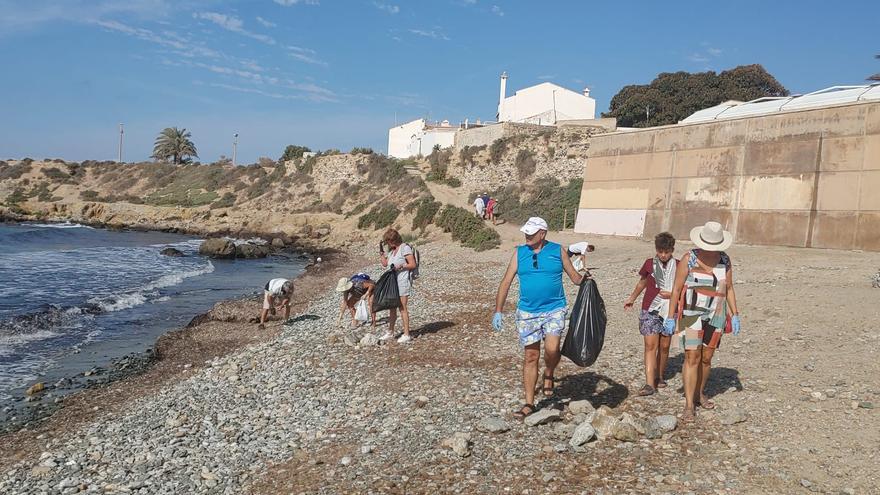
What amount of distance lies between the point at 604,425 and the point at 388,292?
498 centimetres

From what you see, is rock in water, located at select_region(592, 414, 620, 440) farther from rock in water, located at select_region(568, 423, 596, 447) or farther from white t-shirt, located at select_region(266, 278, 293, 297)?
white t-shirt, located at select_region(266, 278, 293, 297)

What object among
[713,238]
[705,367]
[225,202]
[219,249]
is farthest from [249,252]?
[713,238]

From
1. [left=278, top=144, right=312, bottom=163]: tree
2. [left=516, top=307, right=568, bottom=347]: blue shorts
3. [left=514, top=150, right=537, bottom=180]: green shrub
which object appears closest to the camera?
[left=516, top=307, right=568, bottom=347]: blue shorts

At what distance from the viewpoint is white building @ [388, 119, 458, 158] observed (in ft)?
177

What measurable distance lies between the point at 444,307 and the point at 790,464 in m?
Answer: 9.04

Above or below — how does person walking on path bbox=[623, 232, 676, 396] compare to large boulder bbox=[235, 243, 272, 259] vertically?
above

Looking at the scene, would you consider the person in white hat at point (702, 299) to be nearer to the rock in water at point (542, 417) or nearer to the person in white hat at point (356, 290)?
the rock in water at point (542, 417)

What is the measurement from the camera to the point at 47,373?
→ 1045 cm

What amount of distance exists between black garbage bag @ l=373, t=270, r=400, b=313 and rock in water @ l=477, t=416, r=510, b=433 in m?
4.04

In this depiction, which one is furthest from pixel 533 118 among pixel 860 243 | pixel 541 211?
pixel 860 243

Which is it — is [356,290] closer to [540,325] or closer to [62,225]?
[540,325]

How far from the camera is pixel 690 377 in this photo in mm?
5777

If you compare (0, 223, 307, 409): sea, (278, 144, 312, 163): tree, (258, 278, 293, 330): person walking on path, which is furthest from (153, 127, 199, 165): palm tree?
(258, 278, 293, 330): person walking on path

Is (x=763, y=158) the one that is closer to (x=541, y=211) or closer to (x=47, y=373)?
(x=541, y=211)
